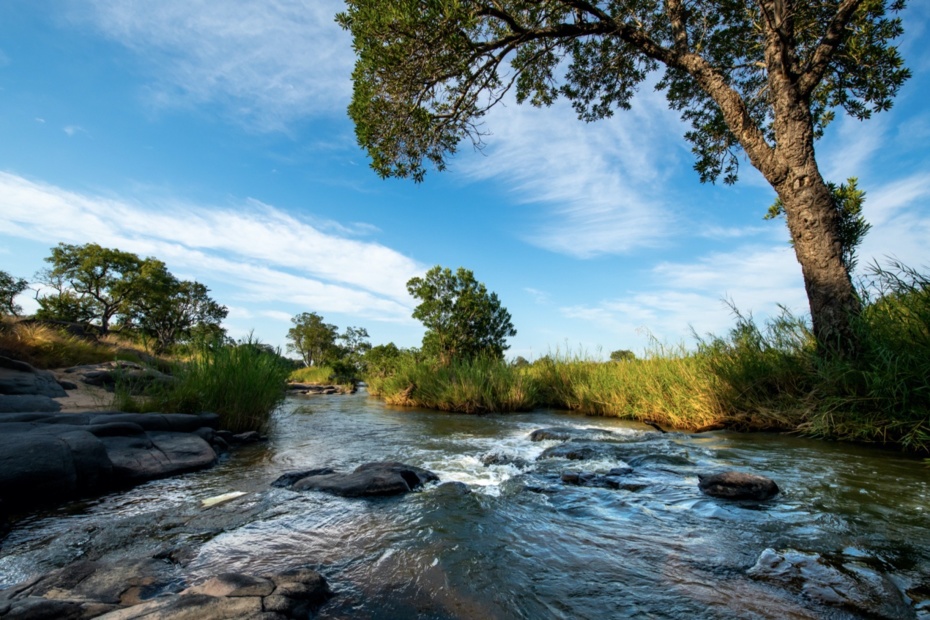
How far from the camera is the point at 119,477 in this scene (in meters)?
3.74

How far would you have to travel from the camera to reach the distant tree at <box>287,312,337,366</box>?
189 ft

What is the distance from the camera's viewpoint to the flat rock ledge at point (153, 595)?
1.43 m

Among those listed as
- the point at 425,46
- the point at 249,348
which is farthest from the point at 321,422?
the point at 425,46

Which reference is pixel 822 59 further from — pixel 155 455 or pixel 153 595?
pixel 155 455

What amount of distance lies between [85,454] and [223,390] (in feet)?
10.8

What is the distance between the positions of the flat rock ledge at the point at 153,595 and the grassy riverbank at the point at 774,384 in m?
5.90

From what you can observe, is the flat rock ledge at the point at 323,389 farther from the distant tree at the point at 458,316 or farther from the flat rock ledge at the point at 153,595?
the flat rock ledge at the point at 153,595

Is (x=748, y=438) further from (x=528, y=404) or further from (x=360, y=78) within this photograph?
(x=360, y=78)

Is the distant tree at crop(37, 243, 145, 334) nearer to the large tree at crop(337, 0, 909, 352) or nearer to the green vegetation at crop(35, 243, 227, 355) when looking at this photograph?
the green vegetation at crop(35, 243, 227, 355)

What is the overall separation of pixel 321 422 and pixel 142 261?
36.0m

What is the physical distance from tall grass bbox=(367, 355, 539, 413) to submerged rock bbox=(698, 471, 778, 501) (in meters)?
8.14

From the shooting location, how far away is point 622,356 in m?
11.6

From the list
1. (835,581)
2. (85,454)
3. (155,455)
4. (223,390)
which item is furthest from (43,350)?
(835,581)

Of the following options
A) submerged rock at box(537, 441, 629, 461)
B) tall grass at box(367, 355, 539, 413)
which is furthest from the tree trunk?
tall grass at box(367, 355, 539, 413)
